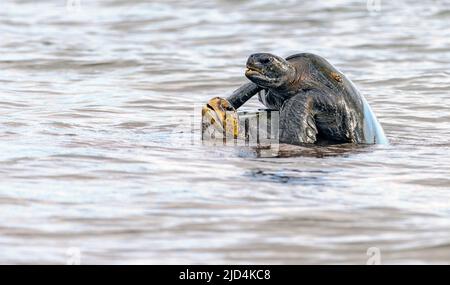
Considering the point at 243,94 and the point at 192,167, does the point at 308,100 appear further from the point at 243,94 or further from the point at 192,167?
the point at 192,167

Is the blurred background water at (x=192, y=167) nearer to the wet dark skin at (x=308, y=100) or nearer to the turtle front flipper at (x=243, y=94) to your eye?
the wet dark skin at (x=308, y=100)

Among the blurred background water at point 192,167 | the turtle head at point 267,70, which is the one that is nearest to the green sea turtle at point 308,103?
the turtle head at point 267,70

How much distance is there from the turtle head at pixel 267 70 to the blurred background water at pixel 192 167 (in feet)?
1.55

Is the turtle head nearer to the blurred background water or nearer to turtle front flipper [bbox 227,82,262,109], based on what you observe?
turtle front flipper [bbox 227,82,262,109]

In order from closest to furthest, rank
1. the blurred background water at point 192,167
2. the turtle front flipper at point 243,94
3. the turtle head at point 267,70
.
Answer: the blurred background water at point 192,167
the turtle head at point 267,70
the turtle front flipper at point 243,94

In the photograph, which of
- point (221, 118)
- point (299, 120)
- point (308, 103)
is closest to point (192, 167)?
point (221, 118)

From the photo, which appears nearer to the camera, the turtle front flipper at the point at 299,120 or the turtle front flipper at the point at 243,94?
the turtle front flipper at the point at 299,120

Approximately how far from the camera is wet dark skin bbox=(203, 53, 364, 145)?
7.05 meters

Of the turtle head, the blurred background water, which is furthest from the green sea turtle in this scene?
the blurred background water

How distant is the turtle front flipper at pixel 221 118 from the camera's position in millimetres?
7035

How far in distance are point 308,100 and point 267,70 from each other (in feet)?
1.10

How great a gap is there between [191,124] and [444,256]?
12.5 feet

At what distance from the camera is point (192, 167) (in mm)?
6570

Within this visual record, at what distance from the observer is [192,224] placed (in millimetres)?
5328
